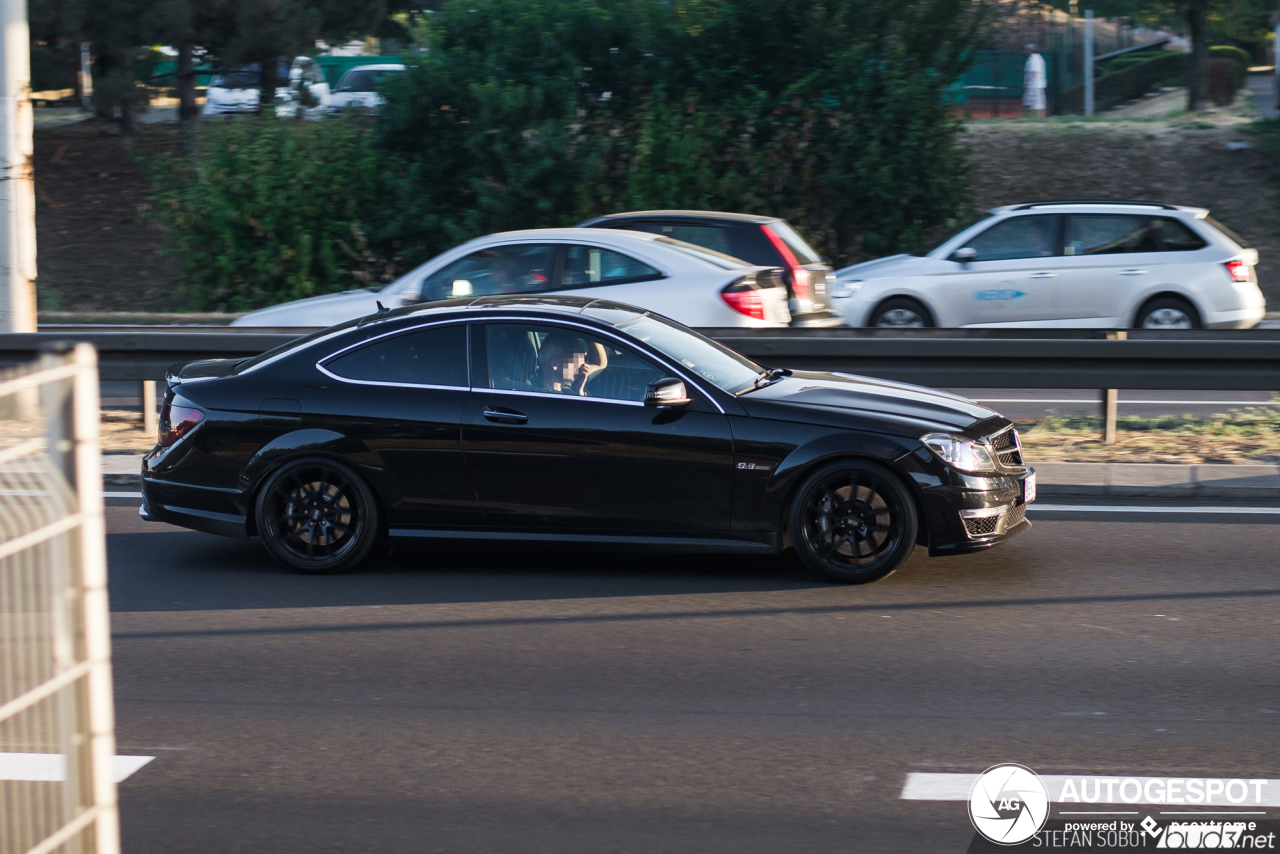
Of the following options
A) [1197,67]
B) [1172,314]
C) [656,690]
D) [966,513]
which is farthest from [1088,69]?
[656,690]

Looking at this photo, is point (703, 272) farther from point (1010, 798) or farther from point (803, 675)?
point (1010, 798)

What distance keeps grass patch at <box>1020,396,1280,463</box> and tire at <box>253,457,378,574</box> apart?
488 centimetres

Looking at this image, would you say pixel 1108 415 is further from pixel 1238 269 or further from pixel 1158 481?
pixel 1238 269

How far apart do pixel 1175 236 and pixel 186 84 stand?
62.6 feet

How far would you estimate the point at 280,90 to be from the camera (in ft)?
85.3

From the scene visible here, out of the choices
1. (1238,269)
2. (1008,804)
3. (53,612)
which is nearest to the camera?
(53,612)

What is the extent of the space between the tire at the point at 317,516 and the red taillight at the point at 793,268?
20.5 ft

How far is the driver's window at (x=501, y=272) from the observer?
1169cm

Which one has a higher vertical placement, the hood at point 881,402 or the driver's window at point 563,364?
the driver's window at point 563,364

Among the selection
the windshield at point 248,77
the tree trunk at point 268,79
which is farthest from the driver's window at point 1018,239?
the windshield at point 248,77

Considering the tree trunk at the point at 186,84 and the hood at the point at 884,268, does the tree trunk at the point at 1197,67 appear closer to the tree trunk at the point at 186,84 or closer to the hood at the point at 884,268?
the hood at the point at 884,268

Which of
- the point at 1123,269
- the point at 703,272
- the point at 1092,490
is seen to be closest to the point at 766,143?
the point at 1123,269

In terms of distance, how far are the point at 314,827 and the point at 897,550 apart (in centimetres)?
355

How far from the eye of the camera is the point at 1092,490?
29.9ft
